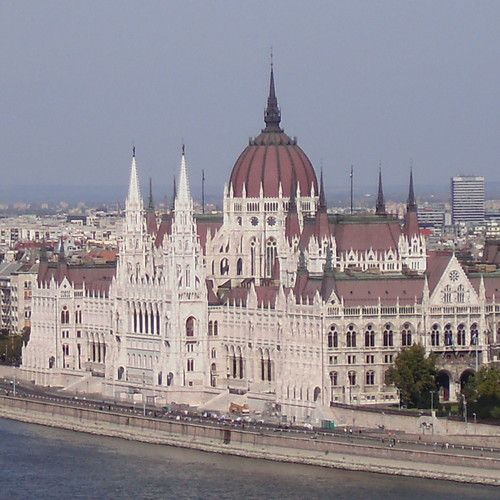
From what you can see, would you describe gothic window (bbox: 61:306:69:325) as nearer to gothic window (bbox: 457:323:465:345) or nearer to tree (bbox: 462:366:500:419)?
gothic window (bbox: 457:323:465:345)

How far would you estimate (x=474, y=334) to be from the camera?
160750mm

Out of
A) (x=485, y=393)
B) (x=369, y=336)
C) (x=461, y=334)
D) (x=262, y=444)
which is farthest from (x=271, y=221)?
(x=485, y=393)

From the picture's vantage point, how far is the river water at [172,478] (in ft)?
447

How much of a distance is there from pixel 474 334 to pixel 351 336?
807cm

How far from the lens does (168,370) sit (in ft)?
552

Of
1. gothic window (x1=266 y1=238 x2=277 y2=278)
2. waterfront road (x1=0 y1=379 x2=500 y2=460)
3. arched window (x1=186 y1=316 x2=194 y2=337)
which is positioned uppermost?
gothic window (x1=266 y1=238 x2=277 y2=278)

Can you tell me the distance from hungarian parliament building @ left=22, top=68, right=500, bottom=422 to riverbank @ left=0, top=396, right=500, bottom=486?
18.5 feet

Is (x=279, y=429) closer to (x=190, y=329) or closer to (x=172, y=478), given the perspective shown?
(x=172, y=478)

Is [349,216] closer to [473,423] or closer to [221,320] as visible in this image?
[221,320]

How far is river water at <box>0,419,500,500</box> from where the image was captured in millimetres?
136375

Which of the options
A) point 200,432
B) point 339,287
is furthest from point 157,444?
point 339,287

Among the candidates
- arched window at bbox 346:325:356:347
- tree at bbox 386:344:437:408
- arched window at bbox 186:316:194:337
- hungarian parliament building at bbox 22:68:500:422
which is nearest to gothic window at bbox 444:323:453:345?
hungarian parliament building at bbox 22:68:500:422

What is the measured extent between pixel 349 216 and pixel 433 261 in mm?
7475

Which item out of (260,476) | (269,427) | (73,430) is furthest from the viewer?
(73,430)
